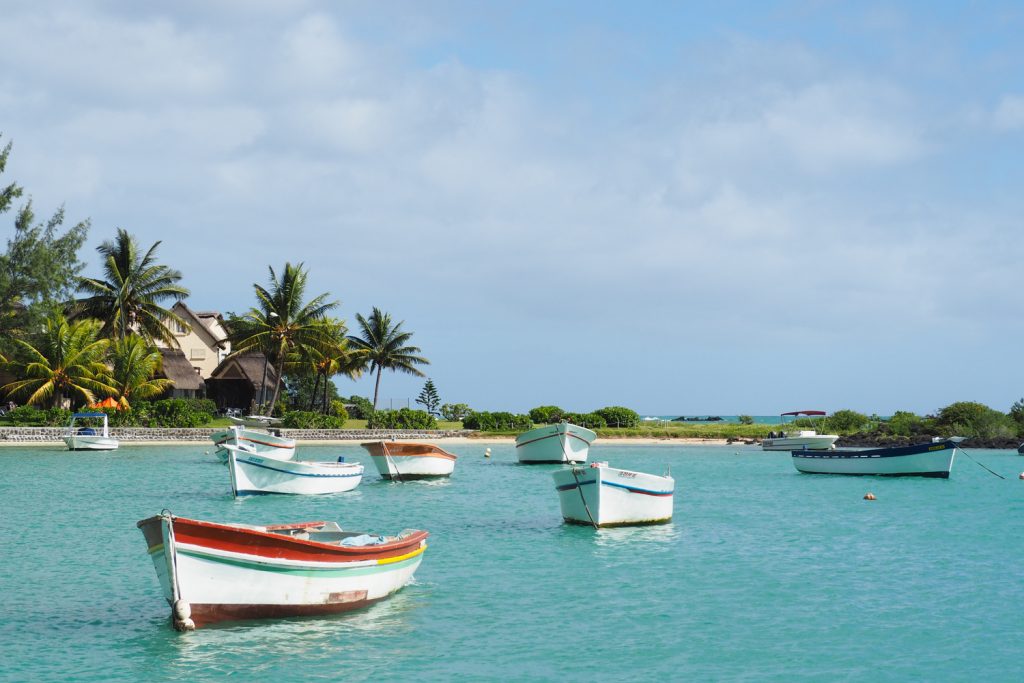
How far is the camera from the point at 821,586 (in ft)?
62.1

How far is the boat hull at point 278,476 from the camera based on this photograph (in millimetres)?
31828

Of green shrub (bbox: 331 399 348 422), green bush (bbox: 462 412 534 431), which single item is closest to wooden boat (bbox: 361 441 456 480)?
green bush (bbox: 462 412 534 431)

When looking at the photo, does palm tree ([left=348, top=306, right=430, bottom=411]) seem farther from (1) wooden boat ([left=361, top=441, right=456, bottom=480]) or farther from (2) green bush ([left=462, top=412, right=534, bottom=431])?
(1) wooden boat ([left=361, top=441, right=456, bottom=480])

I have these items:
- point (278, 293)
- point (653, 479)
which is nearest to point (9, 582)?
point (653, 479)

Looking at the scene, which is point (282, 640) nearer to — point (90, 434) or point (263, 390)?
point (90, 434)

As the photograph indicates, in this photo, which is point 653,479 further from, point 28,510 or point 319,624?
point 28,510

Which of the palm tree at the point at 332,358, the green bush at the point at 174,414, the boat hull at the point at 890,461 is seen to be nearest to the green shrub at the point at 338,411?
the palm tree at the point at 332,358

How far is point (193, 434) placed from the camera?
63.8 metres

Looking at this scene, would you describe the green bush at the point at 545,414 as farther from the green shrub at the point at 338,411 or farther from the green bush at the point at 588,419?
the green shrub at the point at 338,411

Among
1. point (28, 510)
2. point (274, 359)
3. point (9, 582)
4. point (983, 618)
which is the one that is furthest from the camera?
point (274, 359)

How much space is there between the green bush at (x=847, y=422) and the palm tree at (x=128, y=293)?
58.8m

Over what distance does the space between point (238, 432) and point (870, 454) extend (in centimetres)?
3084

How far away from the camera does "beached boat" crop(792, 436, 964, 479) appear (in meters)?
44.6

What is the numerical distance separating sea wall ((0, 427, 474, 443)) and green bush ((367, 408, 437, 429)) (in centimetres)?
114
